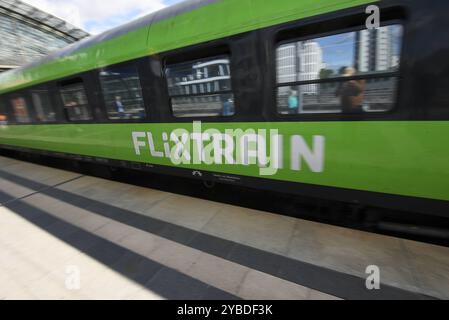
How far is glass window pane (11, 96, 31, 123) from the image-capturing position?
23.1 ft

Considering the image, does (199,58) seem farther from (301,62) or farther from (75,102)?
(75,102)

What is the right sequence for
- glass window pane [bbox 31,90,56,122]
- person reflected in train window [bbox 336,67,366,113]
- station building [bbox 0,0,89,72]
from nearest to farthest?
person reflected in train window [bbox 336,67,366,113], glass window pane [bbox 31,90,56,122], station building [bbox 0,0,89,72]

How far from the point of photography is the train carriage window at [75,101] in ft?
17.2

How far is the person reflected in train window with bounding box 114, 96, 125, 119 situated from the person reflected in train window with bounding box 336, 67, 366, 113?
147 inches

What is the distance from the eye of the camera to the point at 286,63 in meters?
2.93

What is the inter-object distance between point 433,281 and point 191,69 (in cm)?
378

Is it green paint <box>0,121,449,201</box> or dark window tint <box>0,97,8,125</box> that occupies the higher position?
dark window tint <box>0,97,8,125</box>

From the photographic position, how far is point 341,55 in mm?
2611

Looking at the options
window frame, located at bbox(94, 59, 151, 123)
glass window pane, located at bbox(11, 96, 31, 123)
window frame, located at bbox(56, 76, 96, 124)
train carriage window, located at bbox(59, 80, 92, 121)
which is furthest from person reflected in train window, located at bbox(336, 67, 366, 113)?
glass window pane, located at bbox(11, 96, 31, 123)

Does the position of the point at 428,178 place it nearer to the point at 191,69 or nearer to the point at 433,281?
the point at 433,281

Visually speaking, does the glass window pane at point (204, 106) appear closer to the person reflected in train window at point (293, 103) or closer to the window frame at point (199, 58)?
the window frame at point (199, 58)

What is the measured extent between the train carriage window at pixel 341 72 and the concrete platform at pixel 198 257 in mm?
1634

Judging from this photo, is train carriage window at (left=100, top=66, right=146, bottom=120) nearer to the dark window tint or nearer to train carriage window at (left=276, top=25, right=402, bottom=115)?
train carriage window at (left=276, top=25, right=402, bottom=115)
